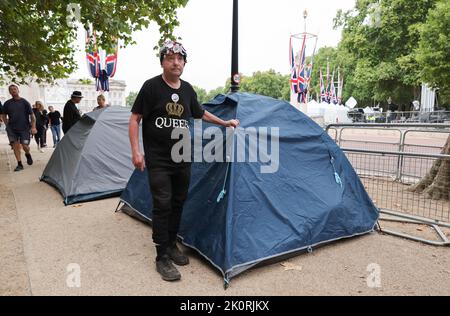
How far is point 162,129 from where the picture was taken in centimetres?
321

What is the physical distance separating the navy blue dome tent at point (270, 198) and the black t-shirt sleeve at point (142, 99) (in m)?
0.99

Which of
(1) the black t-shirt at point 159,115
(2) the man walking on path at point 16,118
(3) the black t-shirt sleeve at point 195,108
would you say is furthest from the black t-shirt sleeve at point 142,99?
(2) the man walking on path at point 16,118

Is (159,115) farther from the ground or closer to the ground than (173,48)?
closer to the ground

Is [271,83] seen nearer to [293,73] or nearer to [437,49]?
[293,73]

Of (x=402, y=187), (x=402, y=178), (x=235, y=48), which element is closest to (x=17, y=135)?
(x=235, y=48)

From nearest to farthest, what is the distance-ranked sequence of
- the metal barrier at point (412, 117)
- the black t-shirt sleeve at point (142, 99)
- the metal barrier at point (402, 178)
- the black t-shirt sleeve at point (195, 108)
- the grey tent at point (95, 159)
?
1. the black t-shirt sleeve at point (142, 99)
2. the black t-shirt sleeve at point (195, 108)
3. the metal barrier at point (402, 178)
4. the grey tent at point (95, 159)
5. the metal barrier at point (412, 117)

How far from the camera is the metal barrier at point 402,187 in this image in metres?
4.68

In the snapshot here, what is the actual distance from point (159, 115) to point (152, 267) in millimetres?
1489

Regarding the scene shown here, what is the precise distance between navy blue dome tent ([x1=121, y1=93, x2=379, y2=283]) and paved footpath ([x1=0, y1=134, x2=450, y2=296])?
0.16 m

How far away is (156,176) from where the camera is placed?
322 cm

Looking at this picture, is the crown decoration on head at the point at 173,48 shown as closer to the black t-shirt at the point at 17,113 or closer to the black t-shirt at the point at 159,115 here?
the black t-shirt at the point at 159,115

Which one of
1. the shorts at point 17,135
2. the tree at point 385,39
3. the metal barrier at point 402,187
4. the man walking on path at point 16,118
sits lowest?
the metal barrier at point 402,187

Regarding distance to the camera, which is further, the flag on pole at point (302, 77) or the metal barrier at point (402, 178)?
the flag on pole at point (302, 77)

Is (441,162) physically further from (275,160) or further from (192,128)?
(192,128)
